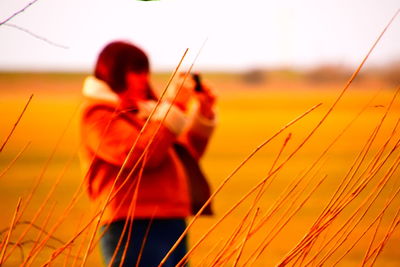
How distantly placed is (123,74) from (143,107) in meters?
0.13

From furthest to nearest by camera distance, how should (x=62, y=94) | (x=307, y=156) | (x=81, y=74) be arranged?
1. (x=81, y=74)
2. (x=62, y=94)
3. (x=307, y=156)

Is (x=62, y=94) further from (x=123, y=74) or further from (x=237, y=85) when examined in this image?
(x=123, y=74)

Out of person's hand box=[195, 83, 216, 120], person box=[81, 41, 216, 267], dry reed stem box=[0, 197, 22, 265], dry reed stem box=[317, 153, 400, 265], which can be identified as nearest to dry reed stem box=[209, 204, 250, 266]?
dry reed stem box=[317, 153, 400, 265]

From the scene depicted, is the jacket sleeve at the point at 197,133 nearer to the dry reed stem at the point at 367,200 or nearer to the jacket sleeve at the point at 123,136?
the jacket sleeve at the point at 123,136

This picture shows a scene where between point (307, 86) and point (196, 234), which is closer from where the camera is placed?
point (196, 234)

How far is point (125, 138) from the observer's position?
7.05 feet

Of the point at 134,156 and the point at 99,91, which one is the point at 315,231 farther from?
the point at 99,91

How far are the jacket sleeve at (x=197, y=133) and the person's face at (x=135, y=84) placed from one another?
0.20m

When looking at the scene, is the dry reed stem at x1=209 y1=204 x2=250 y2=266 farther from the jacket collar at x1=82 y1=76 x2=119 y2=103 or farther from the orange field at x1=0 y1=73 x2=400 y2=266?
the jacket collar at x1=82 y1=76 x2=119 y2=103

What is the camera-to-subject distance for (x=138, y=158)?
210 cm

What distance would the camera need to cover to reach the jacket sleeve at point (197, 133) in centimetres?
246

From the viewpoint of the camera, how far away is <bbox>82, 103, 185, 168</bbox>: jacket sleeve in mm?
2111

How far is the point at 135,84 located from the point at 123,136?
0.20m

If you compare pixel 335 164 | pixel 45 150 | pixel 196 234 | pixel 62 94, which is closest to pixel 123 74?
pixel 196 234
